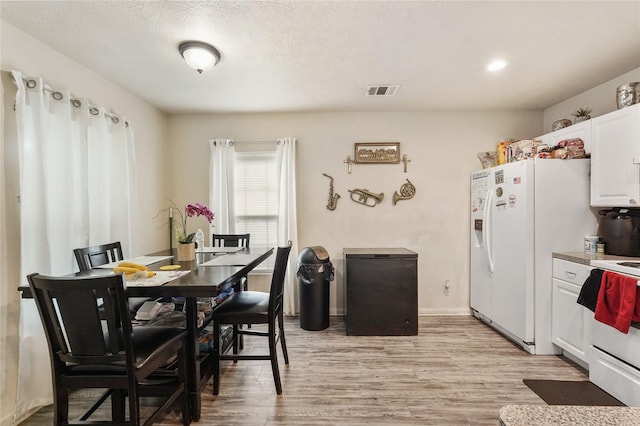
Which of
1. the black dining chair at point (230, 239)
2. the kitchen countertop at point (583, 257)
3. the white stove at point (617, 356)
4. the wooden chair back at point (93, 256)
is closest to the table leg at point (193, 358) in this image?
the wooden chair back at point (93, 256)

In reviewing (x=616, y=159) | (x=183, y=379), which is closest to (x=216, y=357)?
(x=183, y=379)

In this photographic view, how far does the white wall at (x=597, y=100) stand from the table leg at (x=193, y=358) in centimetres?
395

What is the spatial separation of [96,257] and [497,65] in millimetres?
3544

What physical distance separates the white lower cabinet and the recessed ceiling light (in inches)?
68.7

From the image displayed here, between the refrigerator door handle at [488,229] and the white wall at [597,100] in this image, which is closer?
the white wall at [597,100]

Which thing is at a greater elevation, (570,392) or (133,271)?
→ (133,271)

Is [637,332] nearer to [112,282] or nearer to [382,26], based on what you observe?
[382,26]

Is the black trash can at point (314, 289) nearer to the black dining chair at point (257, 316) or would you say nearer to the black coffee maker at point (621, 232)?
the black dining chair at point (257, 316)

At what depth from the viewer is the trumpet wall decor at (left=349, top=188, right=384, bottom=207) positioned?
3727mm

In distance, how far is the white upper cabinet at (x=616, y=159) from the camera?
2213 mm

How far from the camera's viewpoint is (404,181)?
373cm

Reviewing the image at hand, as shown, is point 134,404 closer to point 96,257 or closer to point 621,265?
point 96,257

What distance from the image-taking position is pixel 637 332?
188 centimetres

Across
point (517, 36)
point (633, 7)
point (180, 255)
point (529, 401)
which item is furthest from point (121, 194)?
point (633, 7)
